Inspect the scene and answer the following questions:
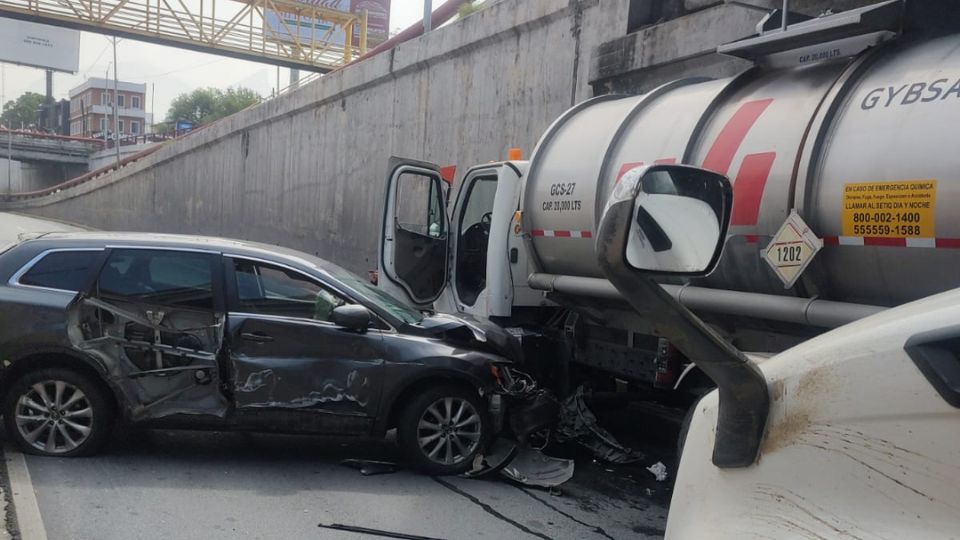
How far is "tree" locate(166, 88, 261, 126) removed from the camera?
108 metres

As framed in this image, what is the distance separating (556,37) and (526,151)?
5.90 ft

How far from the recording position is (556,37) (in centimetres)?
1280

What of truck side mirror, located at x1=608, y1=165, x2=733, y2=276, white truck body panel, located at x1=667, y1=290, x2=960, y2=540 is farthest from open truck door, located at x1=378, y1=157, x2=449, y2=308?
white truck body panel, located at x1=667, y1=290, x2=960, y2=540

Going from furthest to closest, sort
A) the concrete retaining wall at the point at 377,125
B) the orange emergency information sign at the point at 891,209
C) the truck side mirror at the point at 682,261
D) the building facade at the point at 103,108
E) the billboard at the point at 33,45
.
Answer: the building facade at the point at 103,108 → the billboard at the point at 33,45 → the concrete retaining wall at the point at 377,125 → the orange emergency information sign at the point at 891,209 → the truck side mirror at the point at 682,261

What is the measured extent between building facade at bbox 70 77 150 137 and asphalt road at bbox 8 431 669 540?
117323 millimetres

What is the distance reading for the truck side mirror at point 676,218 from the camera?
182 cm

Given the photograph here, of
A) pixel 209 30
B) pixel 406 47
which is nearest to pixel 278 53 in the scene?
pixel 209 30

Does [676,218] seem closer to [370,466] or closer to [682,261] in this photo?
[682,261]

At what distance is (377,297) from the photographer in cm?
643

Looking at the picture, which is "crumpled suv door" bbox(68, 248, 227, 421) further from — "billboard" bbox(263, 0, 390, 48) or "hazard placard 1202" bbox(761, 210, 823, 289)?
"billboard" bbox(263, 0, 390, 48)

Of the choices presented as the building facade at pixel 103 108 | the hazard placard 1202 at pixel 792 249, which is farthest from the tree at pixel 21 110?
the hazard placard 1202 at pixel 792 249

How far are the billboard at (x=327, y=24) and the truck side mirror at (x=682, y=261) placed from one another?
35.3 metres

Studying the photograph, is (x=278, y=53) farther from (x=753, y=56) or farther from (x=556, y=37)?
(x=753, y=56)

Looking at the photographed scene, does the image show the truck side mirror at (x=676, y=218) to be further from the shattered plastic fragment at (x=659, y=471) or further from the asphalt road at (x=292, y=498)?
the shattered plastic fragment at (x=659, y=471)
